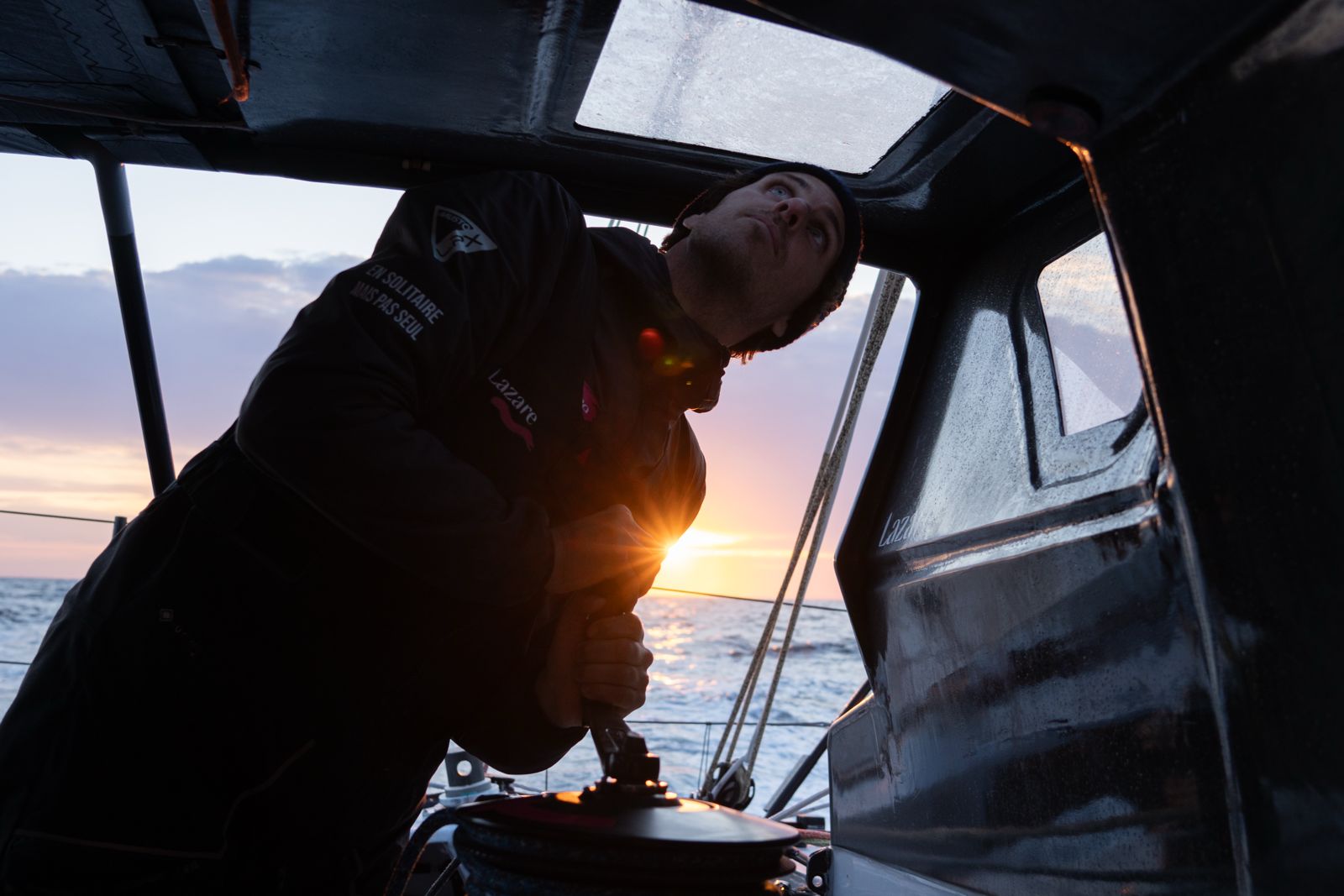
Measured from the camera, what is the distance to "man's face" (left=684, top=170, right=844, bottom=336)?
1778mm

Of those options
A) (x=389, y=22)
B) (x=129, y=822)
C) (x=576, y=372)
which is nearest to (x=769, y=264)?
(x=576, y=372)

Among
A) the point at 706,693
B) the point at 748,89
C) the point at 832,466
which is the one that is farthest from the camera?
the point at 706,693

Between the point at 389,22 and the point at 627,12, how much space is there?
1.10ft

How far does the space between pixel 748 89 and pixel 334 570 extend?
97 cm

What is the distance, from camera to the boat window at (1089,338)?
1247mm

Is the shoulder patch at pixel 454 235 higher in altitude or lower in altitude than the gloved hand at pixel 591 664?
higher

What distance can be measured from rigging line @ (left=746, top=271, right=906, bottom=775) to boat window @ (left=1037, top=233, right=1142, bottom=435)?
0.61 meters

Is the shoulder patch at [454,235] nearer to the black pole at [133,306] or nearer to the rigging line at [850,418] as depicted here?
the black pole at [133,306]

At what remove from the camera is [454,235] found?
1356 mm

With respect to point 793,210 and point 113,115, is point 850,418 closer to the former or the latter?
point 793,210

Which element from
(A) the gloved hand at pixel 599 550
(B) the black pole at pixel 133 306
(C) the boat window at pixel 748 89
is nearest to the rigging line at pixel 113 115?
(B) the black pole at pixel 133 306

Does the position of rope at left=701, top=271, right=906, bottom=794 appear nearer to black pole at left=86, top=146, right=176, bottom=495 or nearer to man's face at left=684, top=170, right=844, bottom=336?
man's face at left=684, top=170, right=844, bottom=336

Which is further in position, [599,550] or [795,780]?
[795,780]

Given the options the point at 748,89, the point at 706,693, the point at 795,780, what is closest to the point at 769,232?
the point at 748,89
